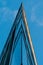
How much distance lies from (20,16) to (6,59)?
15.5 ft

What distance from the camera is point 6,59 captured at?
29.0m

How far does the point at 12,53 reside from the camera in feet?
96.8

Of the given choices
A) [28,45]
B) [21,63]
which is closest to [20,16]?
[28,45]

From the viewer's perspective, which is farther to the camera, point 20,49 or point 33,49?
point 20,49

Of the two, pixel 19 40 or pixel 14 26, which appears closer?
pixel 14 26

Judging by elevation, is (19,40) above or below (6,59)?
above

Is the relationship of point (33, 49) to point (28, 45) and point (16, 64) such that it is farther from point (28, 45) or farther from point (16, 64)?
point (16, 64)

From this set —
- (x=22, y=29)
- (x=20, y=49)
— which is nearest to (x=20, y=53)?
(x=20, y=49)

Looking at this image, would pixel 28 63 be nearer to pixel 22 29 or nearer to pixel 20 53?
pixel 20 53

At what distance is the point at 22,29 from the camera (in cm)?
2939

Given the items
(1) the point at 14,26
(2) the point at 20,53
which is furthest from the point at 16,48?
(1) the point at 14,26

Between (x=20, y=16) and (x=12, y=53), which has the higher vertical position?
(x=20, y=16)

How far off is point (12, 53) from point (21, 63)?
155 centimetres

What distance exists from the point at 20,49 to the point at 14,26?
3.44 m
